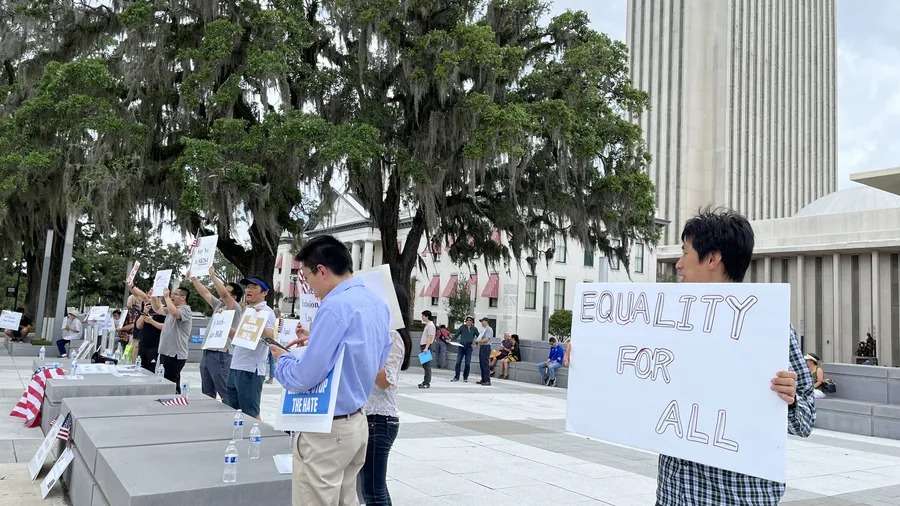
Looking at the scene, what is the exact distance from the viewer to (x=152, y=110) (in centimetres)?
1756

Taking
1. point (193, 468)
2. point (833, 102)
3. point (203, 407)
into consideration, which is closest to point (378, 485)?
point (193, 468)

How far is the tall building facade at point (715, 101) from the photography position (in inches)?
3194

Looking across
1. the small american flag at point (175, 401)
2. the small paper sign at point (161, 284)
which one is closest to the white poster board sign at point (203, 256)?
the small paper sign at point (161, 284)

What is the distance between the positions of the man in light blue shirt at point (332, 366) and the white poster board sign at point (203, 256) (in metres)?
4.51

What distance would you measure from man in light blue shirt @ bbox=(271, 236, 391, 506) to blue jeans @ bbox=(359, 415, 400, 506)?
525 mm

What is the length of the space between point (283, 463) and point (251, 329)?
1.81 meters

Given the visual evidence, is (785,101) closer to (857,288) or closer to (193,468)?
(857,288)

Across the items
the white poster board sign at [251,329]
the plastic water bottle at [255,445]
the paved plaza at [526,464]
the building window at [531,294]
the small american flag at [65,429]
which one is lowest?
the paved plaza at [526,464]

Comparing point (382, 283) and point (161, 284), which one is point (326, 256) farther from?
point (161, 284)

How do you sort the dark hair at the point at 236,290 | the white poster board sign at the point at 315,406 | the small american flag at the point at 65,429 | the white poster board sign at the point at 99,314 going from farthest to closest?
1. the white poster board sign at the point at 99,314
2. the dark hair at the point at 236,290
3. the small american flag at the point at 65,429
4. the white poster board sign at the point at 315,406

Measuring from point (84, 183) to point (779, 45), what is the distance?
93366 millimetres

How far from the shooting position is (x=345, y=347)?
275 centimetres

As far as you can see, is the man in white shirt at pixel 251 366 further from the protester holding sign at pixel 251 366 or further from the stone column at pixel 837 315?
the stone column at pixel 837 315

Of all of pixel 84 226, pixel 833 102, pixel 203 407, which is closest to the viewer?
pixel 203 407
